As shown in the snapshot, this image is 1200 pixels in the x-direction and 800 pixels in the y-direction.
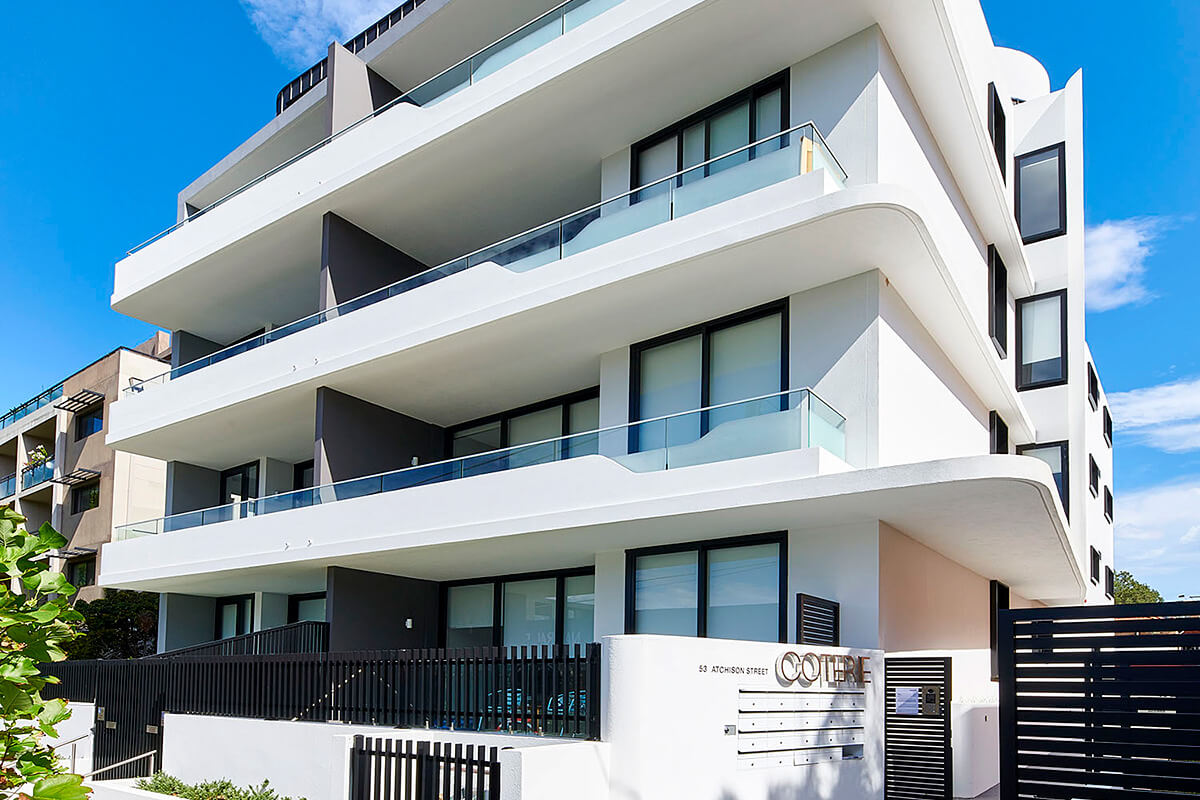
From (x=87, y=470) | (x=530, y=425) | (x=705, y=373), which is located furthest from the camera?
(x=87, y=470)

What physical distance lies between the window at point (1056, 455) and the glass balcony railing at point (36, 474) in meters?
39.4

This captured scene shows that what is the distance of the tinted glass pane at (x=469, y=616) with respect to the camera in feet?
68.4

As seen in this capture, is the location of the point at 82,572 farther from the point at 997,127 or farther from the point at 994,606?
the point at 997,127

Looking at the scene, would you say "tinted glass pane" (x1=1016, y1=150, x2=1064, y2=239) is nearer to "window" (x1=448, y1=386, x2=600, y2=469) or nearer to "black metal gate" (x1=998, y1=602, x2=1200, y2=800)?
"window" (x1=448, y1=386, x2=600, y2=469)

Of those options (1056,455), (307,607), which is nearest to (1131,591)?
(1056,455)

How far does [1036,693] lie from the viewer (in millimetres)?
7738

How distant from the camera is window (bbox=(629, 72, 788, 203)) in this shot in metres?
15.6

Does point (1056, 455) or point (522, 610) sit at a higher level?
point (1056, 455)

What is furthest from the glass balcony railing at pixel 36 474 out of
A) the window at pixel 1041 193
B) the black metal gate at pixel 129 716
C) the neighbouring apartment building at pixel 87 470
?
the window at pixel 1041 193

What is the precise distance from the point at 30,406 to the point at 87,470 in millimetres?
9551

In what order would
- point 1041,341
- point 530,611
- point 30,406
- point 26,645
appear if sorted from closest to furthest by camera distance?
point 26,645 < point 530,611 < point 1041,341 < point 30,406

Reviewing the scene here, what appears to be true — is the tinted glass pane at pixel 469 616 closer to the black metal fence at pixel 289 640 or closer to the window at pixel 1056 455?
the black metal fence at pixel 289 640

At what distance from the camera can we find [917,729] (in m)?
14.0

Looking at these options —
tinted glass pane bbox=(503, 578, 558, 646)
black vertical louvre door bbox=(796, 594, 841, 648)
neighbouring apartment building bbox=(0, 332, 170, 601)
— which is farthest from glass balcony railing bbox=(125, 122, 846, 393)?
neighbouring apartment building bbox=(0, 332, 170, 601)
